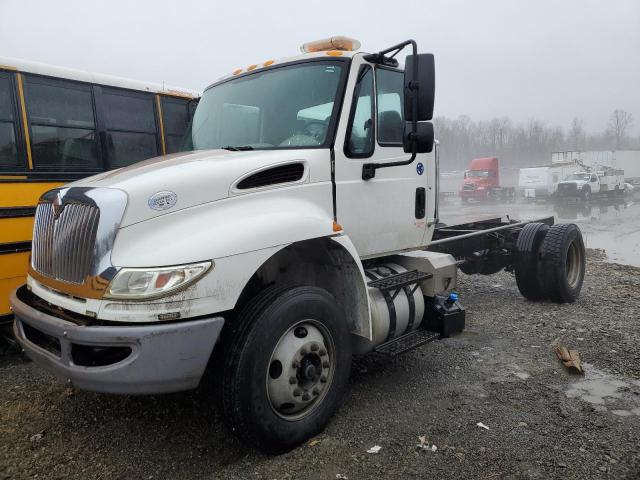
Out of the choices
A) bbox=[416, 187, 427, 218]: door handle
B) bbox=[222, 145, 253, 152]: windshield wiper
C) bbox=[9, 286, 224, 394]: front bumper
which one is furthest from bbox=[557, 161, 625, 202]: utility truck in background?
bbox=[9, 286, 224, 394]: front bumper

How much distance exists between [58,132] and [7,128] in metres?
0.58

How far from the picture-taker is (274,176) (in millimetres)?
3279

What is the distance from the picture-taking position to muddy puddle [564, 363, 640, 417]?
12.4ft

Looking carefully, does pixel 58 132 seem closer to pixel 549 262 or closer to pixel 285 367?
pixel 285 367

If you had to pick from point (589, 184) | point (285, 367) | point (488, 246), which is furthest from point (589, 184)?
point (285, 367)

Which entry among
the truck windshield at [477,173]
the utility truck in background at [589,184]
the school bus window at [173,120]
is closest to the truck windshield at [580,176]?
the utility truck in background at [589,184]

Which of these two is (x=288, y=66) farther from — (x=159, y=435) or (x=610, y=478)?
(x=610, y=478)

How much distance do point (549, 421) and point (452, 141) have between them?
77.2m

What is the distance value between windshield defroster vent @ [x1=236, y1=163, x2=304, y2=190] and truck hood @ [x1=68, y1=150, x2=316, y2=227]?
0.04 metres

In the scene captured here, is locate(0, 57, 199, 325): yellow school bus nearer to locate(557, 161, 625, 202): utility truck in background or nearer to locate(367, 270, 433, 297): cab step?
locate(367, 270, 433, 297): cab step

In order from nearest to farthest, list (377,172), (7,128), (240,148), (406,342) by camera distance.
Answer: (240,148) → (377,172) → (406,342) → (7,128)

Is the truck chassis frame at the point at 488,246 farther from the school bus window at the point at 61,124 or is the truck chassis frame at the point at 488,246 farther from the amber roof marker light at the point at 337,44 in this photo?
the school bus window at the point at 61,124

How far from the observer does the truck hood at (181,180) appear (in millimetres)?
2762

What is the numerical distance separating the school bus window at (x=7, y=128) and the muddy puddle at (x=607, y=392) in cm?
605
